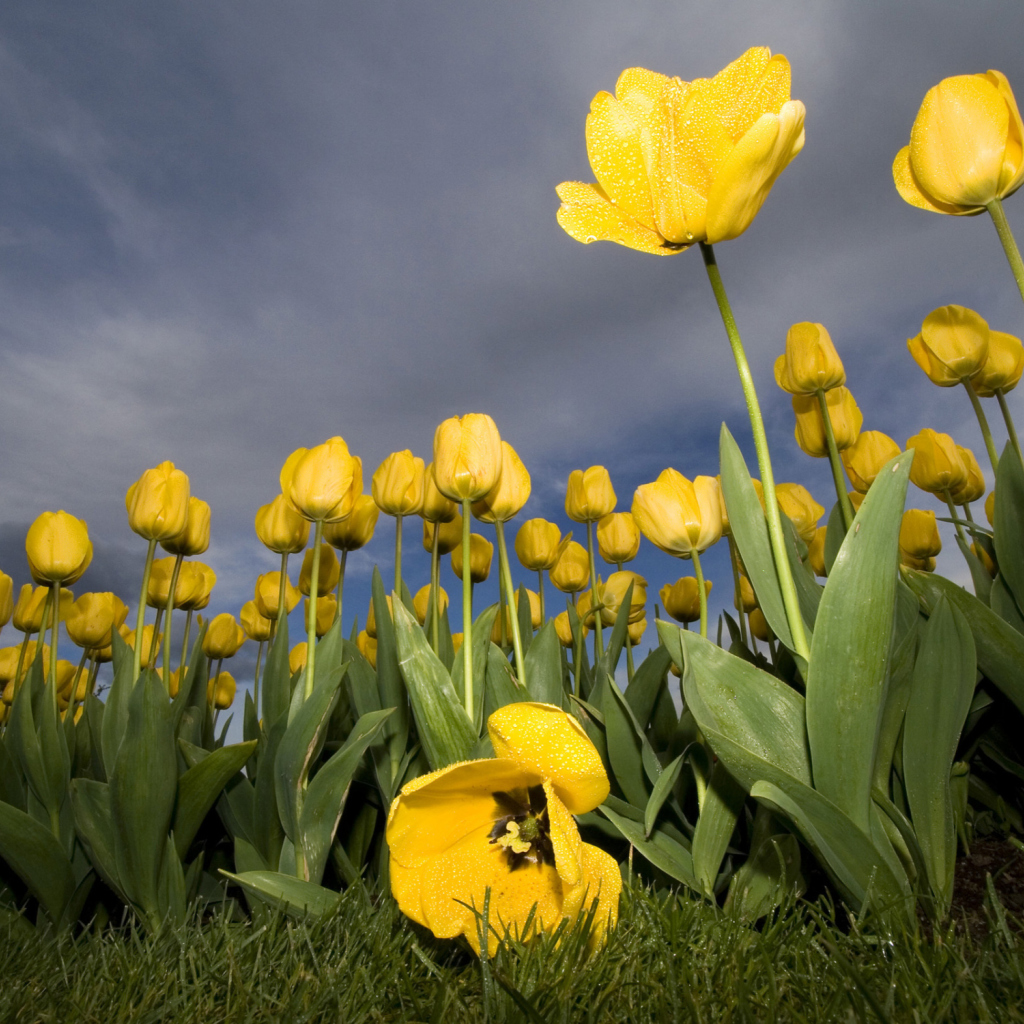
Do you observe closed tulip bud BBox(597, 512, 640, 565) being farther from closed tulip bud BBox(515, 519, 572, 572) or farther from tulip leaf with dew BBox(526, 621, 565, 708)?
tulip leaf with dew BBox(526, 621, 565, 708)

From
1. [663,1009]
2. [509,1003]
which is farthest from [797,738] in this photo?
[509,1003]

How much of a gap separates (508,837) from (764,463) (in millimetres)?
715

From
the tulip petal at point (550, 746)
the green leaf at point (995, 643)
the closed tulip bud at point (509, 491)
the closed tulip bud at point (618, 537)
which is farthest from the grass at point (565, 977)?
the closed tulip bud at point (618, 537)

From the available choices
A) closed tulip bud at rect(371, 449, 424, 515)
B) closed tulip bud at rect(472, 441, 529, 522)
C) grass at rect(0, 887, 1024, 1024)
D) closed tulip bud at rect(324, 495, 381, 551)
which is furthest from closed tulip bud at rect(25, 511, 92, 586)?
closed tulip bud at rect(472, 441, 529, 522)

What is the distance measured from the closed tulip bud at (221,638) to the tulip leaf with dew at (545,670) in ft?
7.96

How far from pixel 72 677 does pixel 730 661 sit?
4.48 m

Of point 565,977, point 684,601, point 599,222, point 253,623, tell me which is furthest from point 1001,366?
point 253,623

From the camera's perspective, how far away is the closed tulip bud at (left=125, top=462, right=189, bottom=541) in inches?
85.9

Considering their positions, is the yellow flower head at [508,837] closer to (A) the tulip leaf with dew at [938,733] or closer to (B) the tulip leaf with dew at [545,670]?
(A) the tulip leaf with dew at [938,733]

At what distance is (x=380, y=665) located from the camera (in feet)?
6.32

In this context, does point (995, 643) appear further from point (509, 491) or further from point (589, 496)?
point (589, 496)

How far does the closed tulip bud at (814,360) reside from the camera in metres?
2.00

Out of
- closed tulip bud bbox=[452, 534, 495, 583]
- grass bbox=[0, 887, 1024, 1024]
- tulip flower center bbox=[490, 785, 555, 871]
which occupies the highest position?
closed tulip bud bbox=[452, 534, 495, 583]

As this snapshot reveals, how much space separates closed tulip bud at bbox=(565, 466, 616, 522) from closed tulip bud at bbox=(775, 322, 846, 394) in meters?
1.03
